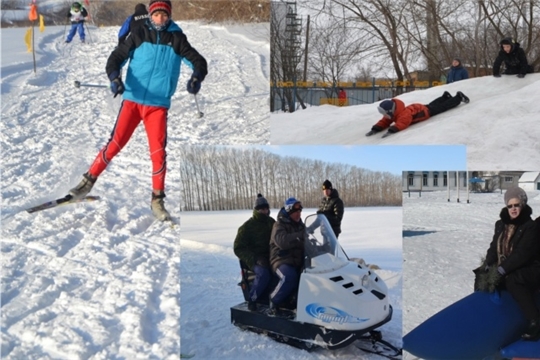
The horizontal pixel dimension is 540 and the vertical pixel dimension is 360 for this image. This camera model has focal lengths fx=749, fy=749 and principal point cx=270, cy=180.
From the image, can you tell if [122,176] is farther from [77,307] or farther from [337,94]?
[337,94]

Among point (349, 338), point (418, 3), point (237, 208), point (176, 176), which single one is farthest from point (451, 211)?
point (418, 3)

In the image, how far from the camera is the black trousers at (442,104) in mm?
6219

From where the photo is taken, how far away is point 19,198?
5074mm

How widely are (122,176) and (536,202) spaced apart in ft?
9.02

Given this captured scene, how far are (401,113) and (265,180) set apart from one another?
216cm

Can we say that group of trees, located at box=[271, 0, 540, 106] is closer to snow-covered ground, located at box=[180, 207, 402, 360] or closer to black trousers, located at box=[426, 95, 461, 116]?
black trousers, located at box=[426, 95, 461, 116]

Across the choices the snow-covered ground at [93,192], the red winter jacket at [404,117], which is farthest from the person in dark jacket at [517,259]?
the red winter jacket at [404,117]

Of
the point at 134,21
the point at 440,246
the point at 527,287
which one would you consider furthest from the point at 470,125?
the point at 134,21

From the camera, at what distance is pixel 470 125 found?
5844mm

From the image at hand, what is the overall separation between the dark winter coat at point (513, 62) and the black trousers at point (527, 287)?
9.67ft

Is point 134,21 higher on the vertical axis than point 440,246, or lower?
higher

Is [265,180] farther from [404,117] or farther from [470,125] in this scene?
[470,125]

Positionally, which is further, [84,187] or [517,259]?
Answer: [84,187]

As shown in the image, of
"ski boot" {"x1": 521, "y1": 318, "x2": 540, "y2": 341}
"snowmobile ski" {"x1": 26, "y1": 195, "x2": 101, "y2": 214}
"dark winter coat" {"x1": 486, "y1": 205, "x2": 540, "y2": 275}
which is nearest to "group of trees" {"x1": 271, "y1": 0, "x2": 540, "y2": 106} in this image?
"snowmobile ski" {"x1": 26, "y1": 195, "x2": 101, "y2": 214}
